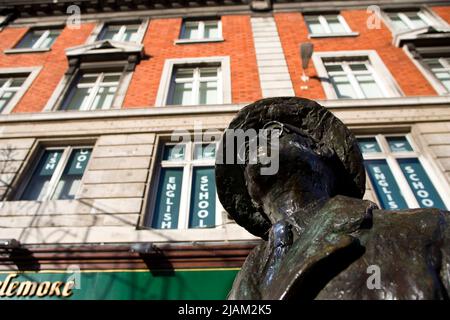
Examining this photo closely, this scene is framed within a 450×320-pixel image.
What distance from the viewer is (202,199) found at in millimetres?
7172

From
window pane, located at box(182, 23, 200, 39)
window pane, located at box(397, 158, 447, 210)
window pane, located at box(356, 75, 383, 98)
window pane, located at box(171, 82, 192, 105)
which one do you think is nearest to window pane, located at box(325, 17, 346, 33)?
window pane, located at box(356, 75, 383, 98)

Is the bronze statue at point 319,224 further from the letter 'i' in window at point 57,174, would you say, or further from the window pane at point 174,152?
the letter 'i' in window at point 57,174

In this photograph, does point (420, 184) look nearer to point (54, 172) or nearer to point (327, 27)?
point (327, 27)

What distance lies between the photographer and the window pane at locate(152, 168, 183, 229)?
22.2 ft

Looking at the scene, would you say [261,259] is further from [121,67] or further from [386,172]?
[121,67]

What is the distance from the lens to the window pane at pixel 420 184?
22.2 feet

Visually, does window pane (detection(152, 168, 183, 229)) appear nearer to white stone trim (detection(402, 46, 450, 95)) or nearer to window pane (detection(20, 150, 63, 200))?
window pane (detection(20, 150, 63, 200))

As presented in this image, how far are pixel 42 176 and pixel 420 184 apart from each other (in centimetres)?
912

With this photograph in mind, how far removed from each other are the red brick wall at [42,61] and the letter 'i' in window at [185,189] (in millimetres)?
4634

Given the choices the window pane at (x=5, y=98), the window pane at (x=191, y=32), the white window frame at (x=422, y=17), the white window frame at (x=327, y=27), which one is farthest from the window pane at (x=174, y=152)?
the white window frame at (x=422, y=17)

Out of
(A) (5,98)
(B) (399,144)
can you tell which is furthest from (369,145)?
(A) (5,98)

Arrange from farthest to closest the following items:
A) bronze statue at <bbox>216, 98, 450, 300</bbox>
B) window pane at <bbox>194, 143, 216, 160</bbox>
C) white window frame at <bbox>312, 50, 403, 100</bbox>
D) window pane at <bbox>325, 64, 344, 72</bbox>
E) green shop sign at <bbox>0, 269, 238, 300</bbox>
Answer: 1. window pane at <bbox>325, 64, 344, 72</bbox>
2. white window frame at <bbox>312, 50, 403, 100</bbox>
3. window pane at <bbox>194, 143, 216, 160</bbox>
4. green shop sign at <bbox>0, 269, 238, 300</bbox>
5. bronze statue at <bbox>216, 98, 450, 300</bbox>

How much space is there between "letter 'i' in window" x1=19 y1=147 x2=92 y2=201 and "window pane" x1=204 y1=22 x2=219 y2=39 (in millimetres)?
6860
